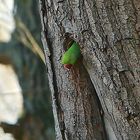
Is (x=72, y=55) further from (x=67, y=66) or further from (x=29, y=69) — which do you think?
(x=29, y=69)

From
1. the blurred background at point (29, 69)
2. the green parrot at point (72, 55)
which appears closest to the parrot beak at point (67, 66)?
the green parrot at point (72, 55)

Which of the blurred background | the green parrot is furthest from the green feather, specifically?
the blurred background

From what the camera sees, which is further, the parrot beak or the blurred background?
the blurred background

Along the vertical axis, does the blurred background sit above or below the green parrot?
above

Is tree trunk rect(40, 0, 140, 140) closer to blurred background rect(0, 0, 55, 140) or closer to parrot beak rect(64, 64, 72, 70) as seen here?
parrot beak rect(64, 64, 72, 70)

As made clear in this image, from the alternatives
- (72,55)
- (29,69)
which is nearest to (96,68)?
(72,55)

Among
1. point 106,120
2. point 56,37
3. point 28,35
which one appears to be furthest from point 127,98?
point 28,35

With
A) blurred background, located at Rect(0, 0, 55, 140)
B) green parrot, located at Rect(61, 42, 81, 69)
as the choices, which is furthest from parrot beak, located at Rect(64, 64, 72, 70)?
blurred background, located at Rect(0, 0, 55, 140)
